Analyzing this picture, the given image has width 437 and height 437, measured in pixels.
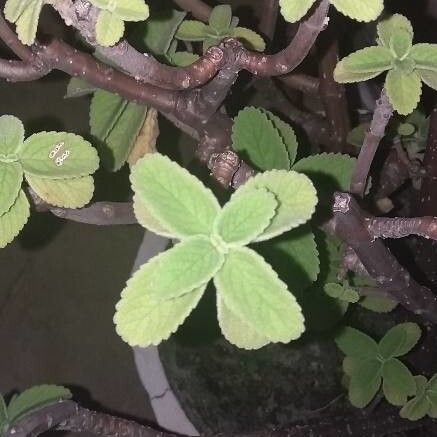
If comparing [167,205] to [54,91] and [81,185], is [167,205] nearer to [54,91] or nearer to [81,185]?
[81,185]

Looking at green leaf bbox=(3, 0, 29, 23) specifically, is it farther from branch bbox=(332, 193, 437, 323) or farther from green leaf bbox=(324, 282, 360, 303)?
green leaf bbox=(324, 282, 360, 303)

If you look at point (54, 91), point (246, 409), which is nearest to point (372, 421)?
point (246, 409)

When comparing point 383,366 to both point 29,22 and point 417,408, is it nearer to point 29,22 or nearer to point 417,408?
point 417,408

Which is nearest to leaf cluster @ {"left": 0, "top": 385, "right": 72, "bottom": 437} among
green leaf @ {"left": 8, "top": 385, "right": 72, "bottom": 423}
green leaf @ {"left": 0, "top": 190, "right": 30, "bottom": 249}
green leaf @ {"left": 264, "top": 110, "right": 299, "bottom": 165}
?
green leaf @ {"left": 8, "top": 385, "right": 72, "bottom": 423}

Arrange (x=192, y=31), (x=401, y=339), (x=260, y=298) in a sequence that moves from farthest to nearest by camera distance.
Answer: (x=401, y=339)
(x=192, y=31)
(x=260, y=298)

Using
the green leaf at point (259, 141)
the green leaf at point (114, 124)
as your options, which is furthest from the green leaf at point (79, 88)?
the green leaf at point (259, 141)

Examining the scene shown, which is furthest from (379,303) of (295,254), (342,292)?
(295,254)

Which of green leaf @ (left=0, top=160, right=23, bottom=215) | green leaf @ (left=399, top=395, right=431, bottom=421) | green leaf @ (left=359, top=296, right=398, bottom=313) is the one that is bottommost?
green leaf @ (left=399, top=395, right=431, bottom=421)
